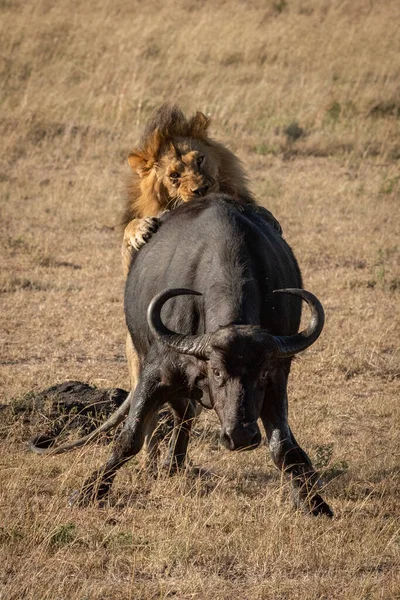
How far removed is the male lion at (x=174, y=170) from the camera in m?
6.98

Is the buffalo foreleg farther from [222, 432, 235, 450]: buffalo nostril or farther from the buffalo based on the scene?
[222, 432, 235, 450]: buffalo nostril

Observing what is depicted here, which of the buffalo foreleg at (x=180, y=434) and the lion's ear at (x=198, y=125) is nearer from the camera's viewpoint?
the buffalo foreleg at (x=180, y=434)

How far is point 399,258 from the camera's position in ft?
38.3

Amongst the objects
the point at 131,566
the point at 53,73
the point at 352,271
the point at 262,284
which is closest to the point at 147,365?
the point at 262,284

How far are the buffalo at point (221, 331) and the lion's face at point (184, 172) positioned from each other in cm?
50

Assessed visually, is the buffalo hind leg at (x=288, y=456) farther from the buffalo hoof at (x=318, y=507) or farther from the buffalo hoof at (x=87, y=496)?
the buffalo hoof at (x=87, y=496)

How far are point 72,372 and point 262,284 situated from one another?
10.2 feet

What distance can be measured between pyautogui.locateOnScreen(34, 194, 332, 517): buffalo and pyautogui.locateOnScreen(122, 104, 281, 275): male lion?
560 mm

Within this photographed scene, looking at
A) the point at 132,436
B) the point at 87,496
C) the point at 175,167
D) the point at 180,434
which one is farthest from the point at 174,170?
the point at 87,496

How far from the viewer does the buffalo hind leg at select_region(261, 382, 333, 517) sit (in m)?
5.65

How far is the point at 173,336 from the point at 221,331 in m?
0.29

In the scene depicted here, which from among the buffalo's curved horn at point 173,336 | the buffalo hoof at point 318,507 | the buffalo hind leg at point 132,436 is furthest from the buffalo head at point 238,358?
the buffalo hoof at point 318,507

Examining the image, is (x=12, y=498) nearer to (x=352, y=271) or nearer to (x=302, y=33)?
(x=352, y=271)

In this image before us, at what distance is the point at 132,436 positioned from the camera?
19.0 feet
